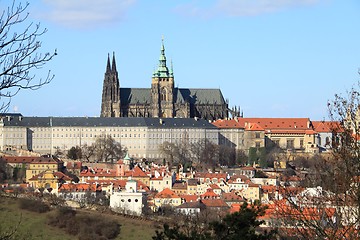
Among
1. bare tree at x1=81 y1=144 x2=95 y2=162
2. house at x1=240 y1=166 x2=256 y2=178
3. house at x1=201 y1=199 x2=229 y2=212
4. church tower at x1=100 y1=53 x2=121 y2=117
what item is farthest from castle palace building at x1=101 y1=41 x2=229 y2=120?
house at x1=201 y1=199 x2=229 y2=212

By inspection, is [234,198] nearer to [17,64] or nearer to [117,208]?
[117,208]

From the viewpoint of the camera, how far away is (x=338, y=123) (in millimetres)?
15188

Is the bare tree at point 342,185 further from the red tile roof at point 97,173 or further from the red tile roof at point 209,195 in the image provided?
the red tile roof at point 97,173

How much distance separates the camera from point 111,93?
114062mm

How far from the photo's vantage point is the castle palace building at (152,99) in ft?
375

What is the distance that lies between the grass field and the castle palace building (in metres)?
58.6

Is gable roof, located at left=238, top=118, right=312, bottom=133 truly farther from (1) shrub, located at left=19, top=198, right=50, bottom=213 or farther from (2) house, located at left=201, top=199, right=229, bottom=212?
(1) shrub, located at left=19, top=198, right=50, bottom=213

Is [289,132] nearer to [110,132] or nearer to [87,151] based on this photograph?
[110,132]

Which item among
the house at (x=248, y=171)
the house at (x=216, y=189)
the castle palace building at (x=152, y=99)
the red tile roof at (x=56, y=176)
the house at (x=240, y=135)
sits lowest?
the house at (x=216, y=189)

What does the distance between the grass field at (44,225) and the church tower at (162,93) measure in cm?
6102

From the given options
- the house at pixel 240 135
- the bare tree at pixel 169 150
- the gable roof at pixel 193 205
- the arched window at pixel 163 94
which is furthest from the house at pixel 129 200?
the arched window at pixel 163 94

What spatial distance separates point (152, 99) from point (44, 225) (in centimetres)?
6466

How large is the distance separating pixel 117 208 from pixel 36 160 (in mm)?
26669

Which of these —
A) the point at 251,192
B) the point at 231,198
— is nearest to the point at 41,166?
the point at 251,192
